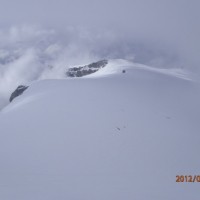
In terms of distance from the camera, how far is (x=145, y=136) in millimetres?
20500

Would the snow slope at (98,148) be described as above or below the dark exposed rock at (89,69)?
below

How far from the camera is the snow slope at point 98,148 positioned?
43.1 ft

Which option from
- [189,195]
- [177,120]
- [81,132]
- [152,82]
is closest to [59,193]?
[189,195]

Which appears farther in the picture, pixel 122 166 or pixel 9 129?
pixel 9 129

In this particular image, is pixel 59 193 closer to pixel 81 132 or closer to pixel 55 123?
pixel 81 132

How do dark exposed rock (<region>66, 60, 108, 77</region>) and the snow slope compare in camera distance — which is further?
dark exposed rock (<region>66, 60, 108, 77</region>)

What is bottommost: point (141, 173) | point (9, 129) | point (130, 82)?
point (141, 173)

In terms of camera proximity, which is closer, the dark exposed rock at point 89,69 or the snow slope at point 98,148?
the snow slope at point 98,148

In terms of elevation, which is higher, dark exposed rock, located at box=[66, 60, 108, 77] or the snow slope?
dark exposed rock, located at box=[66, 60, 108, 77]

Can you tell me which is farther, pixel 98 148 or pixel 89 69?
pixel 89 69

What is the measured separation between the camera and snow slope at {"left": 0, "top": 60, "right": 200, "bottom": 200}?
43.1ft

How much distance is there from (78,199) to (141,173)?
15.1ft

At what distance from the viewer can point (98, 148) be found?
58.6 ft

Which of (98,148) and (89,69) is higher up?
(89,69)
